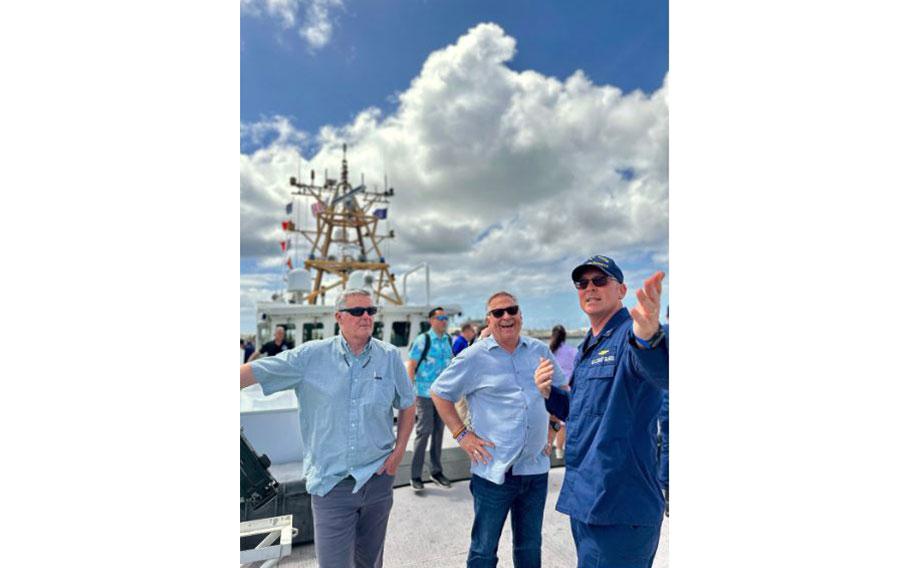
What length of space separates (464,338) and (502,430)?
5.97 ft

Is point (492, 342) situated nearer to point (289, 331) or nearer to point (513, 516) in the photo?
point (513, 516)

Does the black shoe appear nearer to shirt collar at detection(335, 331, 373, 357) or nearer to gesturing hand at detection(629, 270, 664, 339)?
shirt collar at detection(335, 331, 373, 357)

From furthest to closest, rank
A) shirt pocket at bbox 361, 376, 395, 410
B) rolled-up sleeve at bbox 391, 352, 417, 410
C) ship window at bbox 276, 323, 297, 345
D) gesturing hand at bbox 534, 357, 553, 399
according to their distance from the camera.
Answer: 1. ship window at bbox 276, 323, 297, 345
2. rolled-up sleeve at bbox 391, 352, 417, 410
3. shirt pocket at bbox 361, 376, 395, 410
4. gesturing hand at bbox 534, 357, 553, 399

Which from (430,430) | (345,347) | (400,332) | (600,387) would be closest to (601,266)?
(600,387)

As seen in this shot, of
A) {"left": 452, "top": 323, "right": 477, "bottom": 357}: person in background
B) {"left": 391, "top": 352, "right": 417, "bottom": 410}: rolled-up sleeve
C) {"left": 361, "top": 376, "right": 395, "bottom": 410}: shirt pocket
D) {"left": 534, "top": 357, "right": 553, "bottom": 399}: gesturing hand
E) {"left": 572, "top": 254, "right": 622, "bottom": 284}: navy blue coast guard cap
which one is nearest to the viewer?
{"left": 572, "top": 254, "right": 622, "bottom": 284}: navy blue coast guard cap

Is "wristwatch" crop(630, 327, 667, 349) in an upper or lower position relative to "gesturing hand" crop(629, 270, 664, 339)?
lower

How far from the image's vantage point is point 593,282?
1.10m

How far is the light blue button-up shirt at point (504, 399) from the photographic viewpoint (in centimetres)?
138

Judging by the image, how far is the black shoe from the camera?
259cm

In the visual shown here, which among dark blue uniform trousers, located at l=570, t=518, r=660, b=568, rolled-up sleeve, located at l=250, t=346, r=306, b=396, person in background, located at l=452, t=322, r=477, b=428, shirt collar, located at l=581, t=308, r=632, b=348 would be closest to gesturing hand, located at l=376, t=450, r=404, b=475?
person in background, located at l=452, t=322, r=477, b=428

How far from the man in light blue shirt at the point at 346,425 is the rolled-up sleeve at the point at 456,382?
0.15 m
